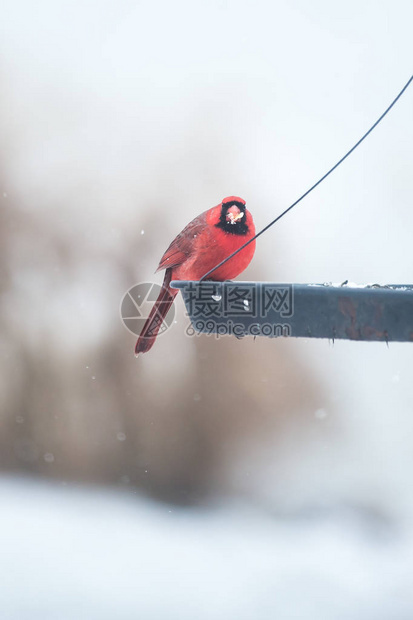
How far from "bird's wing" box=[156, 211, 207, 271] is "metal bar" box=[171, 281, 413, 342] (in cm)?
93

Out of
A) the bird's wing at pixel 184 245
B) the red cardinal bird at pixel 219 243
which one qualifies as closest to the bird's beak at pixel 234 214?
the red cardinal bird at pixel 219 243

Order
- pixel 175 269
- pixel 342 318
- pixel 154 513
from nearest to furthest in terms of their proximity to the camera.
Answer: pixel 342 318
pixel 175 269
pixel 154 513

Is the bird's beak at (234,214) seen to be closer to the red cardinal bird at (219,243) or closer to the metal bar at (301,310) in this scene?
the red cardinal bird at (219,243)

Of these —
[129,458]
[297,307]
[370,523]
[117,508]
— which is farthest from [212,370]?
[297,307]

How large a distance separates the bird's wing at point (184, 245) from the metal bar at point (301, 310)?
93 cm

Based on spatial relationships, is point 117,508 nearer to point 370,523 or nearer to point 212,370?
point 212,370

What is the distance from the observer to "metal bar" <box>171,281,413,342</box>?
125 centimetres

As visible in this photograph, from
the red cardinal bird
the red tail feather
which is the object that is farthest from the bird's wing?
the red tail feather

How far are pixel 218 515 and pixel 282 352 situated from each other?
47.5 inches

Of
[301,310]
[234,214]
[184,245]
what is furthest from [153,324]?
[301,310]

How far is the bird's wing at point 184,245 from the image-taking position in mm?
2426

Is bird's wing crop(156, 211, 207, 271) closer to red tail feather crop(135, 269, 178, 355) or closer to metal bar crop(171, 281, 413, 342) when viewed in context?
red tail feather crop(135, 269, 178, 355)

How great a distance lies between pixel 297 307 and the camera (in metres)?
1.33

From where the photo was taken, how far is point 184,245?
2.47m
